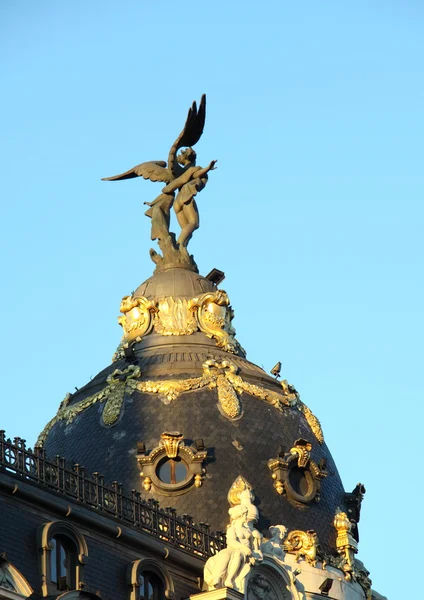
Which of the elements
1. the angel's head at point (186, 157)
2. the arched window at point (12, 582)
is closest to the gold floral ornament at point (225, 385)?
the angel's head at point (186, 157)

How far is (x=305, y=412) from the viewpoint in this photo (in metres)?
82.0

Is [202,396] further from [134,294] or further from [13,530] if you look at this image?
[13,530]

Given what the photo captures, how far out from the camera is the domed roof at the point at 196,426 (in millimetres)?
76688

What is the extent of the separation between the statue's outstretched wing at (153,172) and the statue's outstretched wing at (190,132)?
27 centimetres

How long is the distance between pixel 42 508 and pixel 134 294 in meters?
22.1

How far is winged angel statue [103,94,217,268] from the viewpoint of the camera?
86.6m

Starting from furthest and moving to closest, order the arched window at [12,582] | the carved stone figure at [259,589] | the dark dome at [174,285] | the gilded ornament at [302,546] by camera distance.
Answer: the dark dome at [174,285]
the gilded ornament at [302,546]
the carved stone figure at [259,589]
the arched window at [12,582]

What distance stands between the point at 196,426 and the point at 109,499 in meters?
11.3

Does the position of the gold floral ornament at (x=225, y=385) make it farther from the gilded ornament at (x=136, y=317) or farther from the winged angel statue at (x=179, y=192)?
the winged angel statue at (x=179, y=192)

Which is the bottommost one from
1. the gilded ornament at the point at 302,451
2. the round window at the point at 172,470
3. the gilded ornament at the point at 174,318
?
the round window at the point at 172,470

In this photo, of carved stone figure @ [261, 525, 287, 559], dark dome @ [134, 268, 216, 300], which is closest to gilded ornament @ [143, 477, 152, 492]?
carved stone figure @ [261, 525, 287, 559]

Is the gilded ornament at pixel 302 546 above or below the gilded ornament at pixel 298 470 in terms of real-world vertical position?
below

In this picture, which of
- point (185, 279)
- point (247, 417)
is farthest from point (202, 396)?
point (185, 279)

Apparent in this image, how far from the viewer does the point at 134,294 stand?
278 ft
